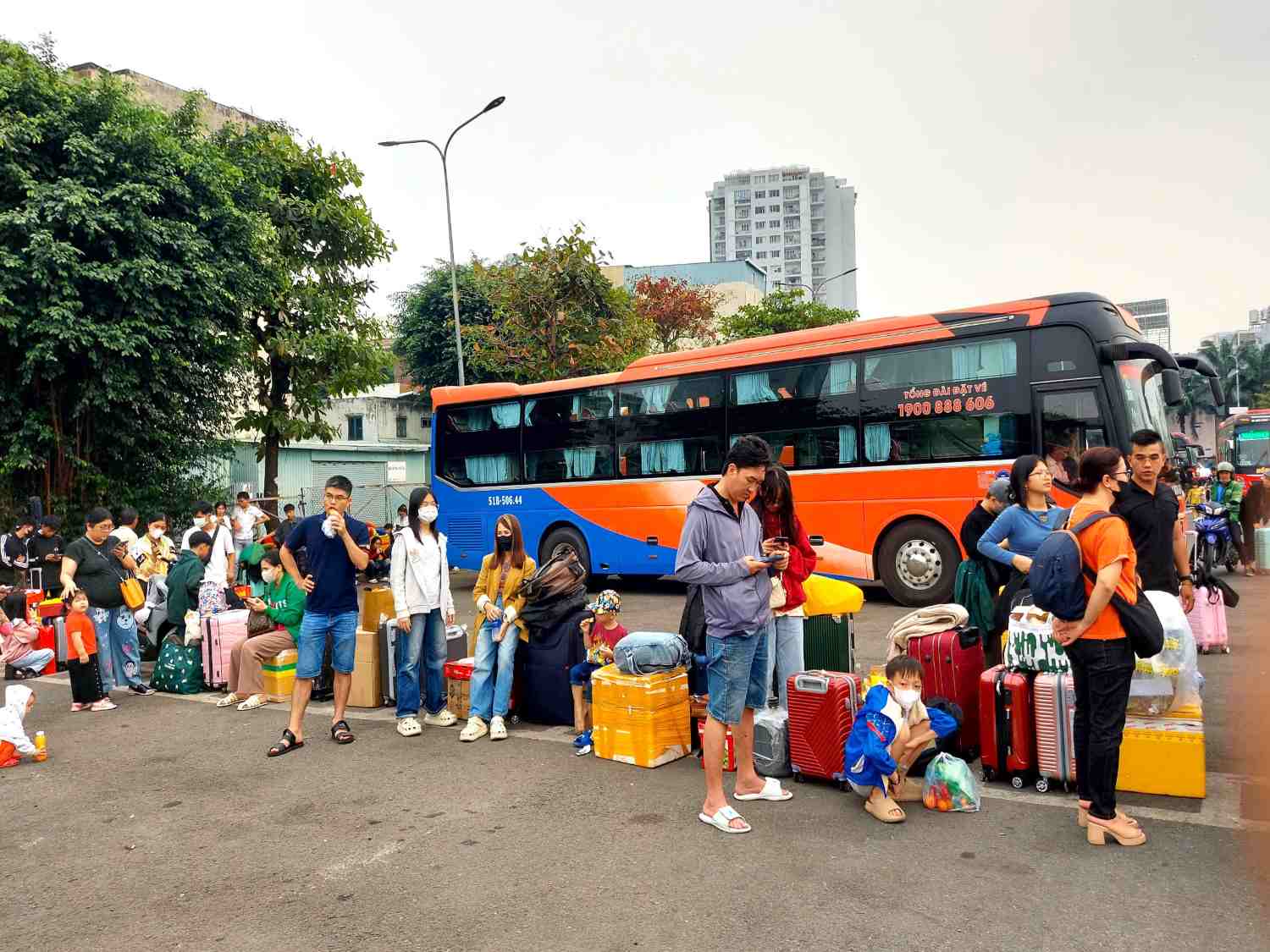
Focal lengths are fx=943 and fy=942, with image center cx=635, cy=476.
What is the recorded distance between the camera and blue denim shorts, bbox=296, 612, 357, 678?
6777mm

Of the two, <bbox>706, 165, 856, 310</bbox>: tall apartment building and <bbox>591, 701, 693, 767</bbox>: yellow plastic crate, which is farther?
<bbox>706, 165, 856, 310</bbox>: tall apartment building

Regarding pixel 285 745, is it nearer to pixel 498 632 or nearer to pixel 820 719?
pixel 498 632

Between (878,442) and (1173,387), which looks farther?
(878,442)

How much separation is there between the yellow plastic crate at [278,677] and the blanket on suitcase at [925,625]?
212 inches

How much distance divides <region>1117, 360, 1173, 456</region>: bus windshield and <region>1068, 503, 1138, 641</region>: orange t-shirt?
23.7 ft

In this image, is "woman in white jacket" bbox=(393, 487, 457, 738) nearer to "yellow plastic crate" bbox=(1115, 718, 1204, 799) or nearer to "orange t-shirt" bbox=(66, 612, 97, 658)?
"orange t-shirt" bbox=(66, 612, 97, 658)

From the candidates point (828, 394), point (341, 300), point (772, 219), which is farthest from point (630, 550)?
point (772, 219)

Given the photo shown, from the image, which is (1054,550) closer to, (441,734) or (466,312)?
(441,734)

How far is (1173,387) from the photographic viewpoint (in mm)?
11086


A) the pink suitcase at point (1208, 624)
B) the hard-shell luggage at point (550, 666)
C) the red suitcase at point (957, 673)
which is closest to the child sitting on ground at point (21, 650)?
the hard-shell luggage at point (550, 666)

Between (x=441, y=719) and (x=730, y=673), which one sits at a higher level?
(x=730, y=673)

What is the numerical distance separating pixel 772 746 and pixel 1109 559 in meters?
2.34

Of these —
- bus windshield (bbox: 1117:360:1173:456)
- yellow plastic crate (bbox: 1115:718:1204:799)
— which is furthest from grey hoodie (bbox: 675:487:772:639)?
bus windshield (bbox: 1117:360:1173:456)

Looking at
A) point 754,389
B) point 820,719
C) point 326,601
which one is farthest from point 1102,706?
point 754,389
